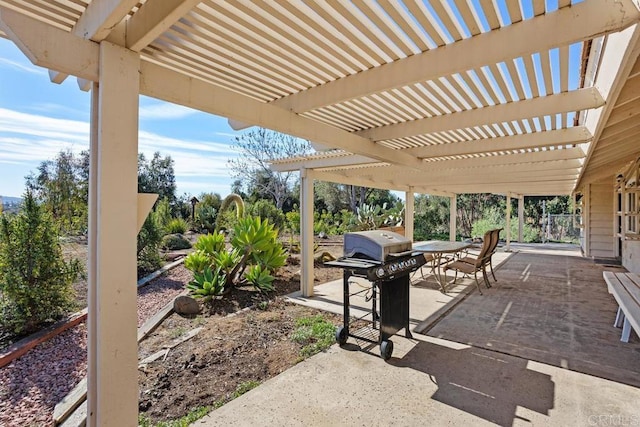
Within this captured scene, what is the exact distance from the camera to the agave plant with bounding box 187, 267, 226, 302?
5.37 meters

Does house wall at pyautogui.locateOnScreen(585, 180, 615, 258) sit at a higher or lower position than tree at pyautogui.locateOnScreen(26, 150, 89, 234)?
lower

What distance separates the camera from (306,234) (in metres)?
6.07

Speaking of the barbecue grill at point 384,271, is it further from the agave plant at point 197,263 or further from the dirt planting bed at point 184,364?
the agave plant at point 197,263

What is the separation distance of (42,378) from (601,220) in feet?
46.9

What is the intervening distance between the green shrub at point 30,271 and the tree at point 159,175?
1857 cm

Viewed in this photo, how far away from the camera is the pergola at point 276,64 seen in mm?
1747

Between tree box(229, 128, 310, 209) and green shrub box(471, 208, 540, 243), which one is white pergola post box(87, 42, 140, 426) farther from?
tree box(229, 128, 310, 209)

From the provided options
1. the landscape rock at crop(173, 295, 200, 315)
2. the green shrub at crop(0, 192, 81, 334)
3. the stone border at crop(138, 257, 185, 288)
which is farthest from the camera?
the stone border at crop(138, 257, 185, 288)

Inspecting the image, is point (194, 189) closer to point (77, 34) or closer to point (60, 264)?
point (60, 264)

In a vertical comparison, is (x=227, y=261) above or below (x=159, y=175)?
below

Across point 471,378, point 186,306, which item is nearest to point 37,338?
point 186,306

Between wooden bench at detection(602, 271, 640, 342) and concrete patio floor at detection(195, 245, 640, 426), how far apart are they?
0.16 metres

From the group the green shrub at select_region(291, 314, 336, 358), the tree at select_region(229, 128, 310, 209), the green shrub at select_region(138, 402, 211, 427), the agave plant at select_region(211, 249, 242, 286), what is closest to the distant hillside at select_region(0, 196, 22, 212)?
the agave plant at select_region(211, 249, 242, 286)

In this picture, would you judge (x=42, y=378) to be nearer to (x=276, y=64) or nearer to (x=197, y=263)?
(x=197, y=263)
